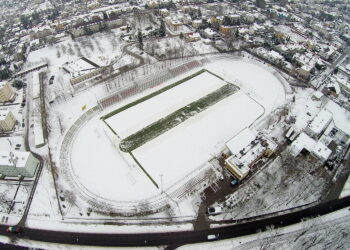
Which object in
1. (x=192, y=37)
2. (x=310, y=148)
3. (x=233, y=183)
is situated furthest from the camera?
(x=192, y=37)

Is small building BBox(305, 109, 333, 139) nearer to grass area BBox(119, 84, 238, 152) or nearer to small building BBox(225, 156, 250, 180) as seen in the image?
small building BBox(225, 156, 250, 180)

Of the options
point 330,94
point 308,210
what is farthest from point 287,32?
point 308,210

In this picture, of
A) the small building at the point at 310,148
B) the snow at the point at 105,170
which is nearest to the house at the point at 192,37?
the snow at the point at 105,170

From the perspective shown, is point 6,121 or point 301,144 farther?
point 6,121

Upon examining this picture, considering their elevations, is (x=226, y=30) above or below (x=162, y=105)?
above

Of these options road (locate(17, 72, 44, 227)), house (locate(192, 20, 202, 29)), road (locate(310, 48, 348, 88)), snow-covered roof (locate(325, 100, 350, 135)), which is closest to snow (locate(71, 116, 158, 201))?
road (locate(17, 72, 44, 227))

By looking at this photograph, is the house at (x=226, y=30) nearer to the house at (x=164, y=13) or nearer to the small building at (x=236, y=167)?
the house at (x=164, y=13)

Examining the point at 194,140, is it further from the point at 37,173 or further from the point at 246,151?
the point at 37,173

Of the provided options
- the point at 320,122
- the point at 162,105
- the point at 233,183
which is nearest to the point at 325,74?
the point at 320,122
